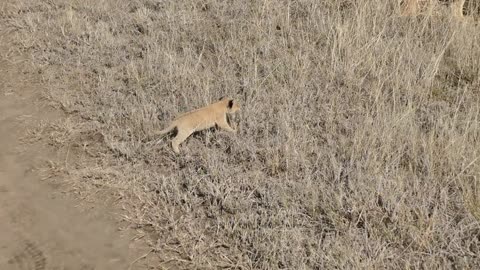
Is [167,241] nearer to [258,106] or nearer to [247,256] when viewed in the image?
[247,256]

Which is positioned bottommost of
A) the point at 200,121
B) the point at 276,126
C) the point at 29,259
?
the point at 29,259

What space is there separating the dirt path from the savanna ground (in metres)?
0.20

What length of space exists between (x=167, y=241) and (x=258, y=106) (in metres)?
1.96

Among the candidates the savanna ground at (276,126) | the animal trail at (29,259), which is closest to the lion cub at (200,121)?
the savanna ground at (276,126)

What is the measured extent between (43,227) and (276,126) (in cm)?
224

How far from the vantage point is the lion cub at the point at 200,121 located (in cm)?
461

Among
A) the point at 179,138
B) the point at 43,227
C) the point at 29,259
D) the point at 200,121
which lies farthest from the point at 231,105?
the point at 29,259

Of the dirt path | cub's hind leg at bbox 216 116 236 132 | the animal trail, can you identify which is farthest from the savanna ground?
the animal trail

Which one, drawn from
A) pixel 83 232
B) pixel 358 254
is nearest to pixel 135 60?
pixel 83 232

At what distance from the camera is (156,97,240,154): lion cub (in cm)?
461

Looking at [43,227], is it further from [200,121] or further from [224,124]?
[224,124]

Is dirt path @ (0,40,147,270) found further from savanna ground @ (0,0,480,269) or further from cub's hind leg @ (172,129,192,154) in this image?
cub's hind leg @ (172,129,192,154)

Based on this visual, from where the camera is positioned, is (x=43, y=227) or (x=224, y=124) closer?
(x=43, y=227)

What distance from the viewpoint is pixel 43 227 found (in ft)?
13.3
